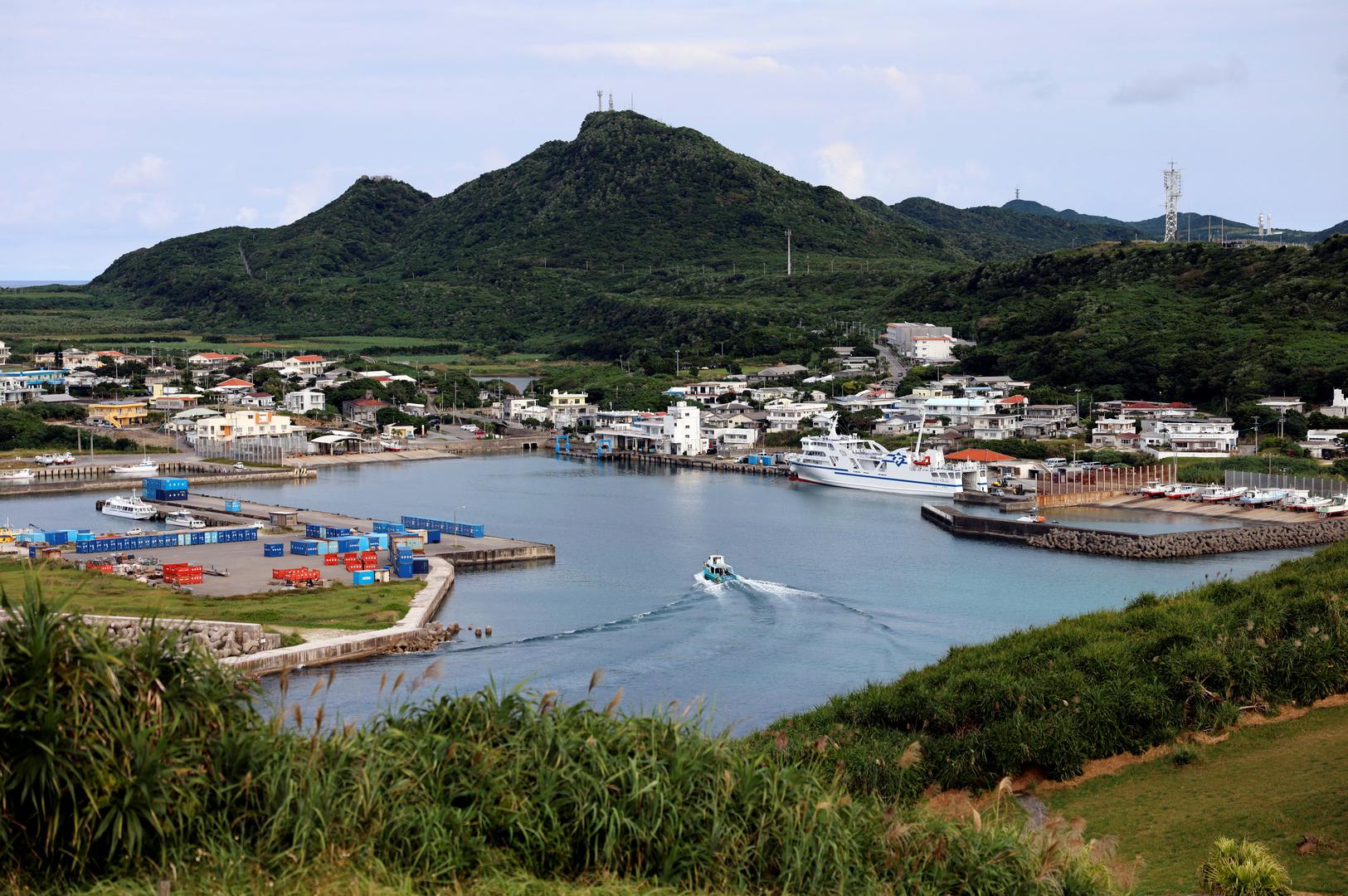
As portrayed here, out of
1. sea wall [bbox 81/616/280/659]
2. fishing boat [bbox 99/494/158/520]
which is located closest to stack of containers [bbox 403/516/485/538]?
fishing boat [bbox 99/494/158/520]

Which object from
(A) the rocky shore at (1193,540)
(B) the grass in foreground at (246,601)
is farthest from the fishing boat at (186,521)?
(A) the rocky shore at (1193,540)

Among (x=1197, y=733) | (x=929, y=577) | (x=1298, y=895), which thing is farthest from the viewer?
(x=929, y=577)

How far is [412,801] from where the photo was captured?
23.4 feet

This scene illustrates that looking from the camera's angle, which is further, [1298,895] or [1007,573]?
[1007,573]

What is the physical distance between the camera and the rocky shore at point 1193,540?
2902 centimetres

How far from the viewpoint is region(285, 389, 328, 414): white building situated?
199 feet

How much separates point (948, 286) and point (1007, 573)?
180 ft

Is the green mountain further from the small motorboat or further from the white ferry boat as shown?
the small motorboat

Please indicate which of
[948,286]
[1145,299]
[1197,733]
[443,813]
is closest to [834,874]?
[443,813]

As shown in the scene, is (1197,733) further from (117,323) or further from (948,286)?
(117,323)

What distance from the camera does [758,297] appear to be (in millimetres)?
90500

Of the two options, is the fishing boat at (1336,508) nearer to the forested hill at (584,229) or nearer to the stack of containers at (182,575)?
the stack of containers at (182,575)

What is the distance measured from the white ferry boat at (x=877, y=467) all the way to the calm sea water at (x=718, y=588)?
116 centimetres

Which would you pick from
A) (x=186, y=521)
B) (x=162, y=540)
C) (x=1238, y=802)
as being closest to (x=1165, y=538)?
(x=1238, y=802)
